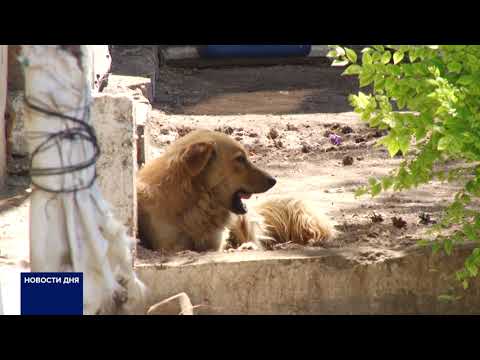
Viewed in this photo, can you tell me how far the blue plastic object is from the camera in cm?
1619

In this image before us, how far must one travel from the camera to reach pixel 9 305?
5758 mm

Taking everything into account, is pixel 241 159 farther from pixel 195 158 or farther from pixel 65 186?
pixel 65 186

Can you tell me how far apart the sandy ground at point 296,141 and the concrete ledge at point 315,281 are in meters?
0.21

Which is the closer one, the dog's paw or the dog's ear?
the dog's ear

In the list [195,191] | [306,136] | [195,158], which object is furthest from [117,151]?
[306,136]

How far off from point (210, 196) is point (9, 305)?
214 cm

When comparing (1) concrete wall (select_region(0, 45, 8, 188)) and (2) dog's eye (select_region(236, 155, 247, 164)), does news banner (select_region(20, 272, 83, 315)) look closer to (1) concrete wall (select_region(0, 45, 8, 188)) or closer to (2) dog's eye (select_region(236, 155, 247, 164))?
(2) dog's eye (select_region(236, 155, 247, 164))

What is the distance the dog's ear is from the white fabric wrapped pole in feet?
7.48

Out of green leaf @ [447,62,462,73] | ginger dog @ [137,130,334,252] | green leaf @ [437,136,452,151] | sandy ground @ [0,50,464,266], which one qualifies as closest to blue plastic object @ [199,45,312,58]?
sandy ground @ [0,50,464,266]

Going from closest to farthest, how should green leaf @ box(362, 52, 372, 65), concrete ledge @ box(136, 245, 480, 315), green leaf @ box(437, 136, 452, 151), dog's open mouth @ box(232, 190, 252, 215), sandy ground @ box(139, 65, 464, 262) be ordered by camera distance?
green leaf @ box(437, 136, 452, 151), green leaf @ box(362, 52, 372, 65), concrete ledge @ box(136, 245, 480, 315), dog's open mouth @ box(232, 190, 252, 215), sandy ground @ box(139, 65, 464, 262)

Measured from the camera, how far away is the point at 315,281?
267 inches

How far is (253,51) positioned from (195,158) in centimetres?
913

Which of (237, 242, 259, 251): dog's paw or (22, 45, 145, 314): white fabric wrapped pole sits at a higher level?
(22, 45, 145, 314): white fabric wrapped pole
